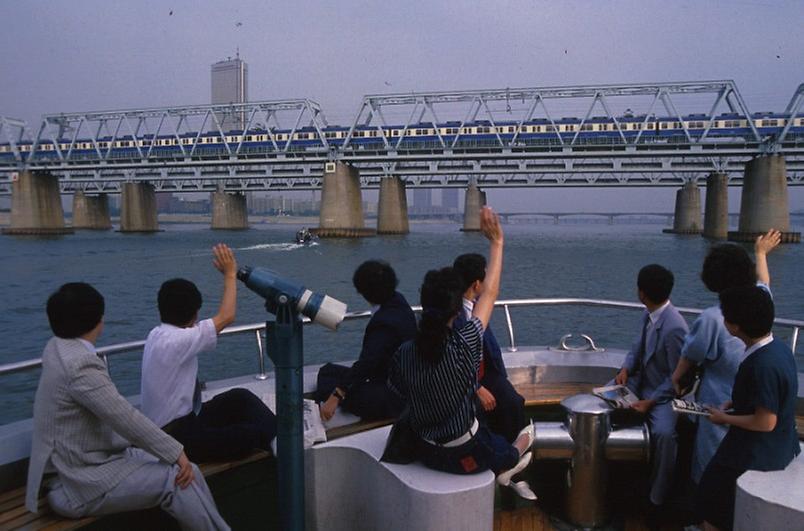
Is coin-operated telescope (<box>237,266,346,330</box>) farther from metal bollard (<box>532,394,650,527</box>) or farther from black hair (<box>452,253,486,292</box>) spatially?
metal bollard (<box>532,394,650,527</box>)

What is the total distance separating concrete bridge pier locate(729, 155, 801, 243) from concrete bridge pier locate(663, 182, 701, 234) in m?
35.5

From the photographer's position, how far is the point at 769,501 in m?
2.52

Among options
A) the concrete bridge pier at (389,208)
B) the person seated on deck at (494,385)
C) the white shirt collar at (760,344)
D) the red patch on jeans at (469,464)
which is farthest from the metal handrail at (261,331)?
the concrete bridge pier at (389,208)

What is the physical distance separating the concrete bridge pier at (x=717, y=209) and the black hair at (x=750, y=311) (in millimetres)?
81308

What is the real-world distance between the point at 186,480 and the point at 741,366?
2664 mm

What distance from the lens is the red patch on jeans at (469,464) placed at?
2799mm

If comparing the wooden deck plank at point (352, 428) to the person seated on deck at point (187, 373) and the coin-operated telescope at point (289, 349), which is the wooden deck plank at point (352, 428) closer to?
the person seated on deck at point (187, 373)

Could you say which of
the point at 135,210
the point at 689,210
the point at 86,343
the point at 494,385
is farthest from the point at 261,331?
the point at 689,210

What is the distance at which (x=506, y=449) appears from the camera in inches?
125

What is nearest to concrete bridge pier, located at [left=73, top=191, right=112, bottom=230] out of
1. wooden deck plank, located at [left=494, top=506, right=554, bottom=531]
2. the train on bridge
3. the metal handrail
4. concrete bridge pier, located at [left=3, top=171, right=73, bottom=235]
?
the train on bridge

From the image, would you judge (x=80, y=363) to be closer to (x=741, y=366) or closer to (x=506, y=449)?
(x=506, y=449)

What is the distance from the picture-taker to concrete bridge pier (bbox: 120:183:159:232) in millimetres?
91250

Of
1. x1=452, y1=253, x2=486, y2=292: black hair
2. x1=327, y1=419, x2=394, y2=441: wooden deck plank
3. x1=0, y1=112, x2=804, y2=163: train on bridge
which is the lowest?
x1=327, y1=419, x2=394, y2=441: wooden deck plank

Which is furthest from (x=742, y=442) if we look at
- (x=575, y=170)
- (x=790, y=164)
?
(x=790, y=164)
